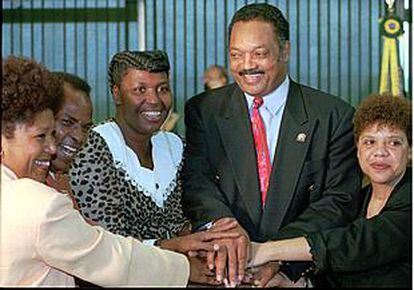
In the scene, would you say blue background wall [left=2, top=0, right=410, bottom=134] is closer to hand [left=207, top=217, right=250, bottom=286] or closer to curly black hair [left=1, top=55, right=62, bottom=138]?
hand [left=207, top=217, right=250, bottom=286]

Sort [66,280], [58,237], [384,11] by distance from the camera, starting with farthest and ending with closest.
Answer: [384,11]
[66,280]
[58,237]

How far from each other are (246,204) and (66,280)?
0.73m

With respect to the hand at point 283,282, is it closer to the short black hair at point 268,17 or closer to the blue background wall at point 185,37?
the short black hair at point 268,17

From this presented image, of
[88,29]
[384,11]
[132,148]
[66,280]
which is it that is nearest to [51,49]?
[88,29]

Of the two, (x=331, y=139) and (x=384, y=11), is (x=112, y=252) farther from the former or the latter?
(x=384, y=11)

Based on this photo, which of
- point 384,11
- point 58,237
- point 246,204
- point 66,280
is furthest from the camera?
point 384,11

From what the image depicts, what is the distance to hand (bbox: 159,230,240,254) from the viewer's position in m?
2.71

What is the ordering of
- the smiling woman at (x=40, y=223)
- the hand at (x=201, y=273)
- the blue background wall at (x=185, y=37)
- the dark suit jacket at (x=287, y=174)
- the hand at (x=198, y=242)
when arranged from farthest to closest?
the blue background wall at (x=185, y=37) → the dark suit jacket at (x=287, y=174) → the hand at (x=198, y=242) → the hand at (x=201, y=273) → the smiling woman at (x=40, y=223)

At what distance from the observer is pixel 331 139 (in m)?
2.86

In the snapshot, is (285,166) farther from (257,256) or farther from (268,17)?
Answer: (268,17)

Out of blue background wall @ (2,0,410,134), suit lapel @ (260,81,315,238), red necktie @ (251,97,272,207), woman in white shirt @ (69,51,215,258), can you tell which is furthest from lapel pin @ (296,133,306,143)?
blue background wall @ (2,0,410,134)

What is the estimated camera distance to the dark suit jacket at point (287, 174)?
2814 millimetres

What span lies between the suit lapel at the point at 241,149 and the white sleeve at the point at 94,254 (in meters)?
0.59

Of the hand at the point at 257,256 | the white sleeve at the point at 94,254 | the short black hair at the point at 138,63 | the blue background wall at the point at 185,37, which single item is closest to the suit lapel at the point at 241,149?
the hand at the point at 257,256
